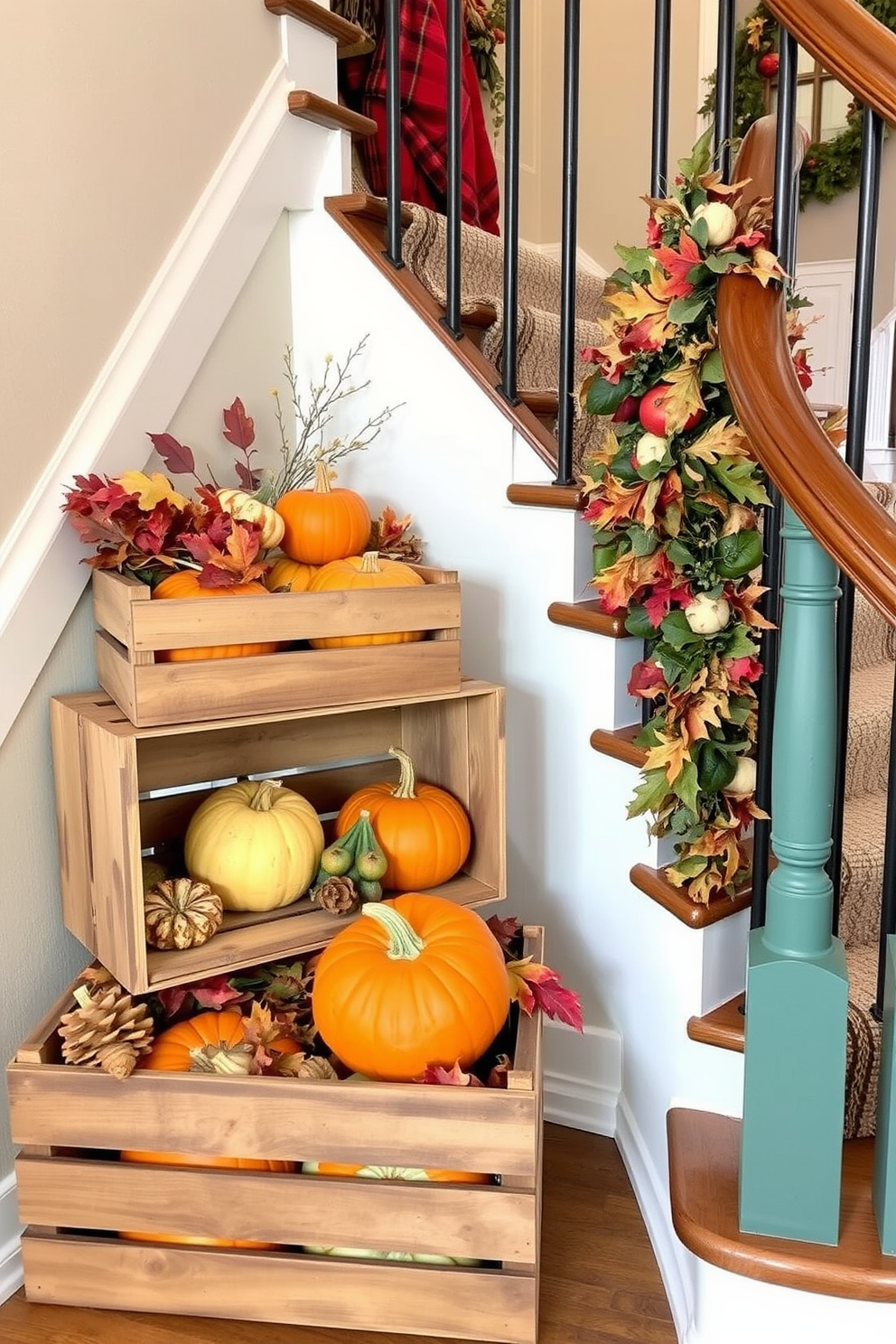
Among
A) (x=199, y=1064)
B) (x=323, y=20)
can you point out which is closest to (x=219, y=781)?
(x=199, y=1064)

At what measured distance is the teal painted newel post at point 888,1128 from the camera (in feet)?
3.26

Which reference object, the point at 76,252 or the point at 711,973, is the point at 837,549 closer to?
the point at 711,973

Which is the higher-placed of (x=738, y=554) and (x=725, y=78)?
(x=725, y=78)

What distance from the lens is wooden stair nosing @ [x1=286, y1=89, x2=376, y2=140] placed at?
173 centimetres

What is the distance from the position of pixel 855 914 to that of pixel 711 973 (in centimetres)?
28

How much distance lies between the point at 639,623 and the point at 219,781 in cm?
68

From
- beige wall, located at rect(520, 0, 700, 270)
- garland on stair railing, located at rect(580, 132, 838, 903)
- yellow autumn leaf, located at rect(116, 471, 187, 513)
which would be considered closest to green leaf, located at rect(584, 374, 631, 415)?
garland on stair railing, located at rect(580, 132, 838, 903)

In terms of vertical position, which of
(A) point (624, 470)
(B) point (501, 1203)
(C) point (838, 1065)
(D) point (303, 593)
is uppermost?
(A) point (624, 470)

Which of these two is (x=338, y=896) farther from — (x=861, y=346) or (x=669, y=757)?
(x=861, y=346)

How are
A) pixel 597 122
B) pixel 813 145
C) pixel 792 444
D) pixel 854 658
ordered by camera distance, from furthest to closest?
pixel 813 145, pixel 597 122, pixel 854 658, pixel 792 444

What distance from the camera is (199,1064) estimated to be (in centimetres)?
127

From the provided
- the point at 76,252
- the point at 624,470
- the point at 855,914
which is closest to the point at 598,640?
the point at 624,470

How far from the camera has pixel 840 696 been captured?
1248mm

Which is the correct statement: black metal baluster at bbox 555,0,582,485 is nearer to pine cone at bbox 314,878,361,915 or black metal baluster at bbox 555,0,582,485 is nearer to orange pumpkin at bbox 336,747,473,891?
orange pumpkin at bbox 336,747,473,891
